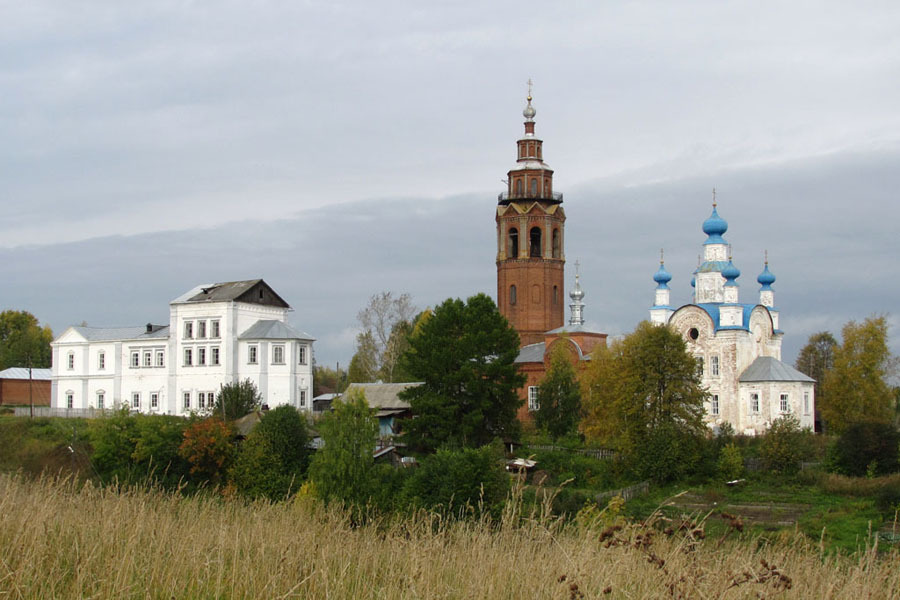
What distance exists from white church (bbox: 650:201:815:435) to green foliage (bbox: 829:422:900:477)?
894cm

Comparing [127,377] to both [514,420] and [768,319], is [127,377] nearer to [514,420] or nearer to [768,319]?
[514,420]

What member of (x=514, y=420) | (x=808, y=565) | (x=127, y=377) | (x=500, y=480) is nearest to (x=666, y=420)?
(x=514, y=420)

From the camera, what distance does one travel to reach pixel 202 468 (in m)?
33.7

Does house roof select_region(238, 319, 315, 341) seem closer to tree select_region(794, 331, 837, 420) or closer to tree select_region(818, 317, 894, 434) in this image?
tree select_region(818, 317, 894, 434)

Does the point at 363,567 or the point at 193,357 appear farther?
the point at 193,357

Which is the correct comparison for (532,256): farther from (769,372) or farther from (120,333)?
(120,333)

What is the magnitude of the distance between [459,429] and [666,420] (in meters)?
7.44

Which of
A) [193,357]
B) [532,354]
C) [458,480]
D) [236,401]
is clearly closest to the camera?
[458,480]

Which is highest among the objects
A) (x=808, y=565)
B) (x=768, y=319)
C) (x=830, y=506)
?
(x=768, y=319)

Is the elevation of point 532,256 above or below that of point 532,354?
above

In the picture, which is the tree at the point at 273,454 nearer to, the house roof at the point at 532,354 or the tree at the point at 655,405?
the tree at the point at 655,405

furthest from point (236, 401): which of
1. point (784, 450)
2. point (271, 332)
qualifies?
point (784, 450)

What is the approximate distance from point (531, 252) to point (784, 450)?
28240mm

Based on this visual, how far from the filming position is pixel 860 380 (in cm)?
4200
